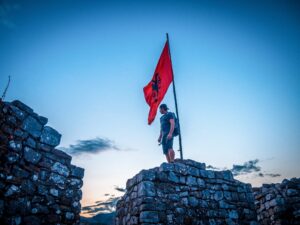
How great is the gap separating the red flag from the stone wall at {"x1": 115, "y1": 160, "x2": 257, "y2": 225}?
2.37 metres

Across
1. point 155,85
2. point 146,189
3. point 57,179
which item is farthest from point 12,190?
point 155,85

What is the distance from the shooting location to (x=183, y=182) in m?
5.05

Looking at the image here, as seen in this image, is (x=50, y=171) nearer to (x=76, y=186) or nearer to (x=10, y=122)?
(x=76, y=186)

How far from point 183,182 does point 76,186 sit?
2.28 metres

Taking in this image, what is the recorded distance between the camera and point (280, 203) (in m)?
5.59

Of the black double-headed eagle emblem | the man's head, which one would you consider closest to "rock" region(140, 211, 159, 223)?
the man's head

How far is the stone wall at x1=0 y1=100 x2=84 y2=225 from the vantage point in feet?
11.4

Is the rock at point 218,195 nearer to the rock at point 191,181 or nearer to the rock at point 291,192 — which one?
the rock at point 191,181

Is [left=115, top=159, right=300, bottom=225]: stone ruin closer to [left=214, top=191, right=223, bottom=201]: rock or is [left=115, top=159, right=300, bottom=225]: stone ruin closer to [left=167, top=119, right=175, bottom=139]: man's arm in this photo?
[left=214, top=191, right=223, bottom=201]: rock

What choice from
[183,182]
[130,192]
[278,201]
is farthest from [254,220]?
[130,192]

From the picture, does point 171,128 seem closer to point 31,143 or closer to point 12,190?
point 31,143

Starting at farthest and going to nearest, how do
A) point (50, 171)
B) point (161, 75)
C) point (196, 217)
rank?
point (161, 75) → point (196, 217) → point (50, 171)

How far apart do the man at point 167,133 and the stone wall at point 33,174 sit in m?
2.44

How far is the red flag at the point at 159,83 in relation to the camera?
716cm
